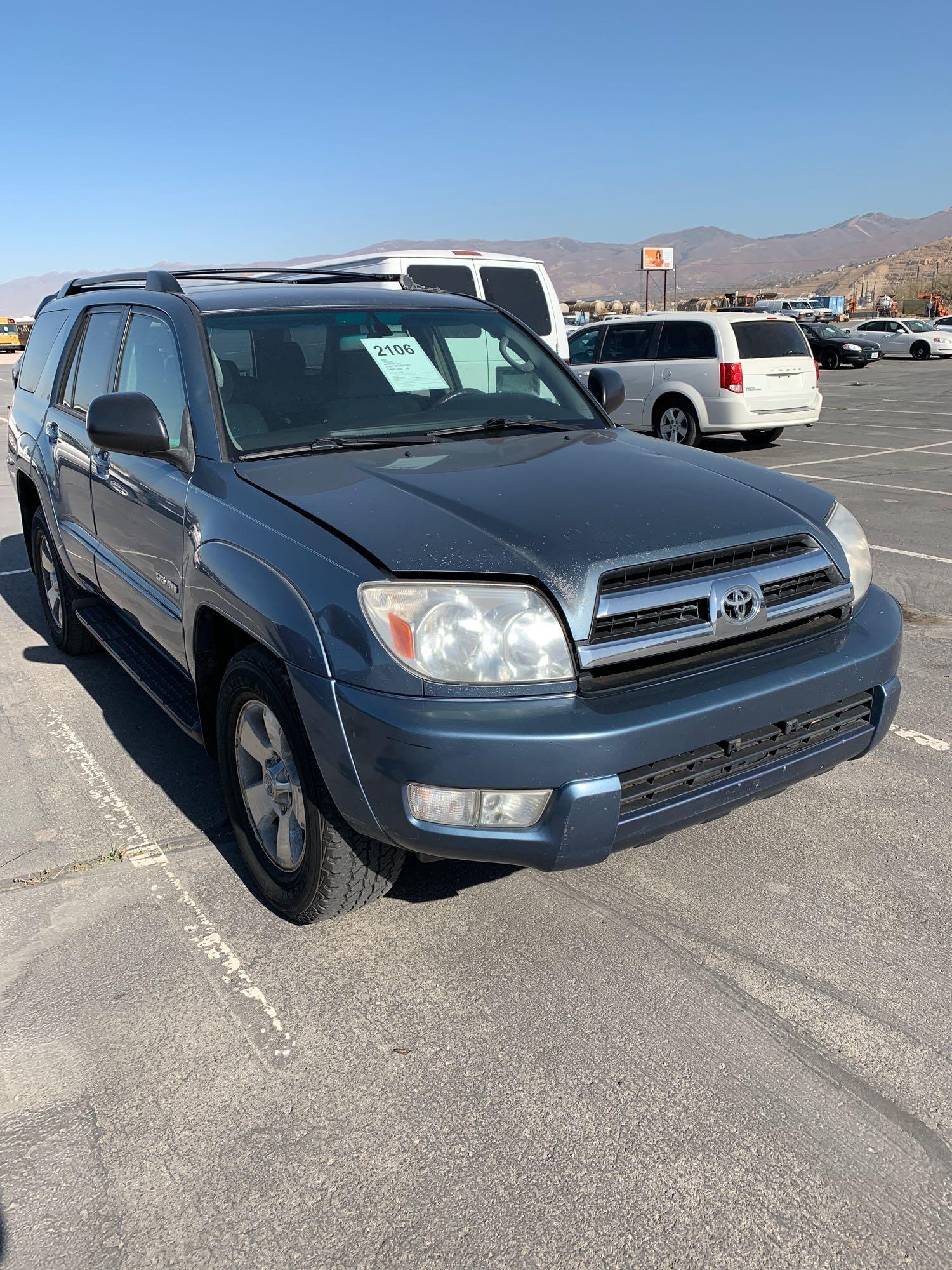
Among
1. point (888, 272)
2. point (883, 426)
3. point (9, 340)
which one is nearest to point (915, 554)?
point (883, 426)

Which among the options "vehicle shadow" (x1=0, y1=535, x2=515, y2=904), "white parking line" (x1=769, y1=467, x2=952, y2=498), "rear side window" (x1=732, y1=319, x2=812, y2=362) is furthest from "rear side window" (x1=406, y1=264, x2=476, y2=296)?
"vehicle shadow" (x1=0, y1=535, x2=515, y2=904)

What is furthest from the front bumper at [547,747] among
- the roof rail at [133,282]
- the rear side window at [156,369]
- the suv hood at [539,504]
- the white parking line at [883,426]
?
the white parking line at [883,426]

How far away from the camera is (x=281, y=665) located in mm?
2848

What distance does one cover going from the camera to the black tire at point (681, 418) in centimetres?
1299

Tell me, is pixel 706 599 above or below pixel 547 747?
above

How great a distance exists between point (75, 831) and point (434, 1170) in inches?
82.8

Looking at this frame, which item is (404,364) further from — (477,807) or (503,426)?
(477,807)

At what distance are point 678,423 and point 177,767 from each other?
10.2 metres

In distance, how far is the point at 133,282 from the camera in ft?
15.1

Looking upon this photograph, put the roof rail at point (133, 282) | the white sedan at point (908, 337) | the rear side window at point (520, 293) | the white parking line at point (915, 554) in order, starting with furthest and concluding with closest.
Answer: the white sedan at point (908, 337) < the rear side window at point (520, 293) < the white parking line at point (915, 554) < the roof rail at point (133, 282)

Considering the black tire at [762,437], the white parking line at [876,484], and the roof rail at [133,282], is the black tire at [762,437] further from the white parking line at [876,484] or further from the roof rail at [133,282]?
the roof rail at [133,282]

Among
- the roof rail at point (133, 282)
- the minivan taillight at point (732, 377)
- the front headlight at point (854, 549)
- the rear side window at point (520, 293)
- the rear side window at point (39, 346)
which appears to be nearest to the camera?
Result: the front headlight at point (854, 549)

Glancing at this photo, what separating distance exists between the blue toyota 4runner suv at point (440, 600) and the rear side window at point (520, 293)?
572cm

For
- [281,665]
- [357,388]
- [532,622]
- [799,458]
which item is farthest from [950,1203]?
[799,458]
